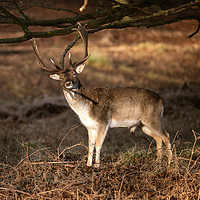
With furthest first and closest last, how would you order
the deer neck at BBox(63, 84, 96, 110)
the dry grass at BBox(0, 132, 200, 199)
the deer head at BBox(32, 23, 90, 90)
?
the deer neck at BBox(63, 84, 96, 110) → the deer head at BBox(32, 23, 90, 90) → the dry grass at BBox(0, 132, 200, 199)

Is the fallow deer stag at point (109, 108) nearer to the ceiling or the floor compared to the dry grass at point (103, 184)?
nearer to the ceiling

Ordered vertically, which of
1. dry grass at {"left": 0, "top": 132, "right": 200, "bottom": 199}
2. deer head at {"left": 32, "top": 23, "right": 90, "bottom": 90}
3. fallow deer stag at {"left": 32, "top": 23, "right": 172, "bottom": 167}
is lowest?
dry grass at {"left": 0, "top": 132, "right": 200, "bottom": 199}

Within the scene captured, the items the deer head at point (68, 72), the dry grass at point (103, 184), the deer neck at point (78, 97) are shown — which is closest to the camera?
the dry grass at point (103, 184)

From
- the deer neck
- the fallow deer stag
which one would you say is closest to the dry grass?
the fallow deer stag

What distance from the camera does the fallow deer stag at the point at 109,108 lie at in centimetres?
640

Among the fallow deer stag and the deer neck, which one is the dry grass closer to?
the fallow deer stag

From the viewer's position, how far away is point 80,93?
6.70 metres

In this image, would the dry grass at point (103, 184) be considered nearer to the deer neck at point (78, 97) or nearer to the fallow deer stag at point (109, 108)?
the fallow deer stag at point (109, 108)

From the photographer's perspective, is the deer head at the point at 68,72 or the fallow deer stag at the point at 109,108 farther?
the fallow deer stag at the point at 109,108

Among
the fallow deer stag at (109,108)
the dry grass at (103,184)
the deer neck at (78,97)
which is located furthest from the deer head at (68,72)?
the dry grass at (103,184)

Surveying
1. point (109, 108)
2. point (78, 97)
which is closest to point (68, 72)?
point (78, 97)

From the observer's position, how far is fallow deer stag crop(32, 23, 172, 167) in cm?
640

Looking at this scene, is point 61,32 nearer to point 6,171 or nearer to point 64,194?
point 6,171

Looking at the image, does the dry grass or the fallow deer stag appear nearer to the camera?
the dry grass
